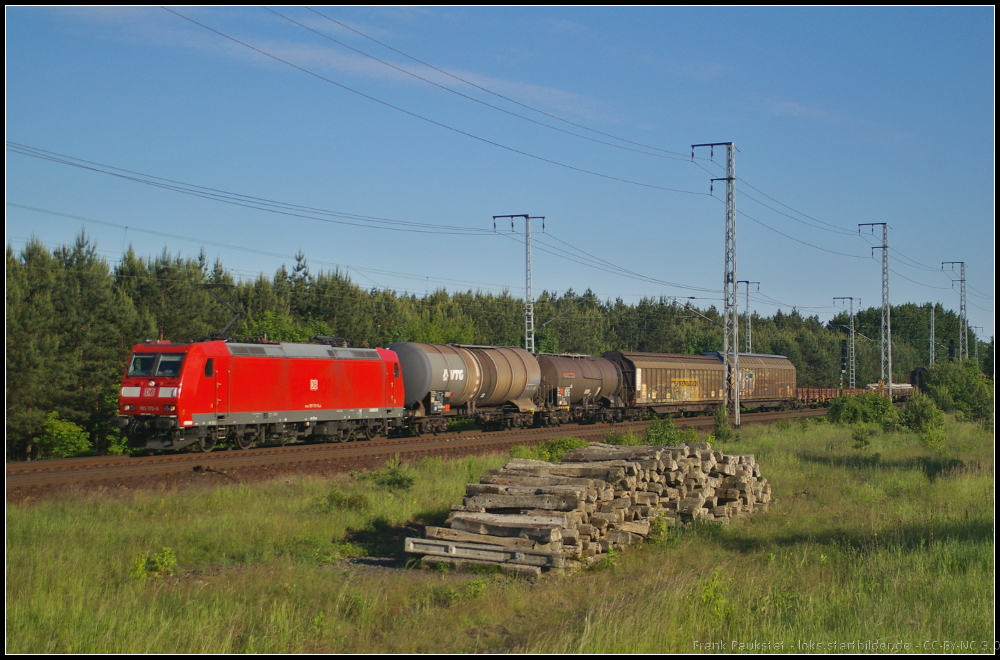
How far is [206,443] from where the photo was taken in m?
24.7

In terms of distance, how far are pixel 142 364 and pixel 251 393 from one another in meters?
3.31

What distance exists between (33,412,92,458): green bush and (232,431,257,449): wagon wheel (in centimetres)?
1624

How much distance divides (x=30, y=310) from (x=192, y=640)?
3645 centimetres

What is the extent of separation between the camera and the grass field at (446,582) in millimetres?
7754

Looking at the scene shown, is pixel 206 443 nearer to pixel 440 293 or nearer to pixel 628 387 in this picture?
pixel 628 387

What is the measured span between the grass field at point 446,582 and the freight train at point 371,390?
271 inches

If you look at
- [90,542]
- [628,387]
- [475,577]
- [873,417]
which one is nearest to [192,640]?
[475,577]

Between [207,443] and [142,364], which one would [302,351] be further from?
[142,364]

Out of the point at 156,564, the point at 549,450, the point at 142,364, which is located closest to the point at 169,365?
the point at 142,364

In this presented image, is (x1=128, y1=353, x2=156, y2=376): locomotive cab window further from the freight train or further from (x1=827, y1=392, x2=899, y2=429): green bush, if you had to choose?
(x1=827, y1=392, x2=899, y2=429): green bush

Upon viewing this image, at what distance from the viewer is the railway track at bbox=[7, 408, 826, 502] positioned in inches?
706

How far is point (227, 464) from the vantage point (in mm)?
21031

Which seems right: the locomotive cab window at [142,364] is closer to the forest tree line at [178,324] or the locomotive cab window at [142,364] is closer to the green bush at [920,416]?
the forest tree line at [178,324]

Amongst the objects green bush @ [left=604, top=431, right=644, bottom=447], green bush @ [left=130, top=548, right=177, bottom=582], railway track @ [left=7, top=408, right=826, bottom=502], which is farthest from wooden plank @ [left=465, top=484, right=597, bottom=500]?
green bush @ [left=604, top=431, right=644, bottom=447]
